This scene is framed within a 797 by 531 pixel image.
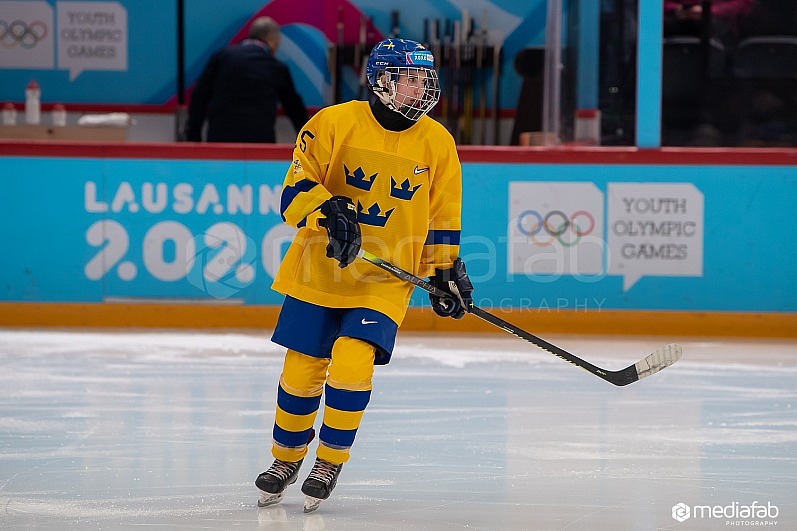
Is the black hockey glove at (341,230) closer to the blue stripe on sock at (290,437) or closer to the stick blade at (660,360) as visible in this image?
the blue stripe on sock at (290,437)

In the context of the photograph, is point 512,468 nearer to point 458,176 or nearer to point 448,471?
point 448,471

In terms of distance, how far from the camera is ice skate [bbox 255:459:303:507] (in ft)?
9.11

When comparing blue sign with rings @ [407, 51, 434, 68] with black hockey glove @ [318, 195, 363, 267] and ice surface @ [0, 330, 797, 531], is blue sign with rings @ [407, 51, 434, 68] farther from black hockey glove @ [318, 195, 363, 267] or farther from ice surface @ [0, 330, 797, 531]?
ice surface @ [0, 330, 797, 531]

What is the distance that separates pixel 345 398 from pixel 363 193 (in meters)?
0.50

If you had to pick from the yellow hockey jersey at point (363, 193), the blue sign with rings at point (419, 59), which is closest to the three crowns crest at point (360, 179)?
the yellow hockey jersey at point (363, 193)

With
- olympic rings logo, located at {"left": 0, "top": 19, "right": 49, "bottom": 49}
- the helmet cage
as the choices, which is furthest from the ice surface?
olympic rings logo, located at {"left": 0, "top": 19, "right": 49, "bottom": 49}

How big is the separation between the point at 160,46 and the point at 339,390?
21.5 ft

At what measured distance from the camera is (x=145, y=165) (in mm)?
6090

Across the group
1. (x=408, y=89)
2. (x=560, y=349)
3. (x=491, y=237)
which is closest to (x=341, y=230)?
(x=408, y=89)

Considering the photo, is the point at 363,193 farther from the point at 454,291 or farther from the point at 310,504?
the point at 310,504

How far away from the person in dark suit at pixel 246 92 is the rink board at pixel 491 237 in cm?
83

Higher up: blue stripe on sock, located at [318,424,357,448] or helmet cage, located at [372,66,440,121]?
helmet cage, located at [372,66,440,121]

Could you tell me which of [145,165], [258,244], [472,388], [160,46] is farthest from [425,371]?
[160,46]

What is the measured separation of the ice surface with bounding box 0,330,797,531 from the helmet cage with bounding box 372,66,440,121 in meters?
0.96
